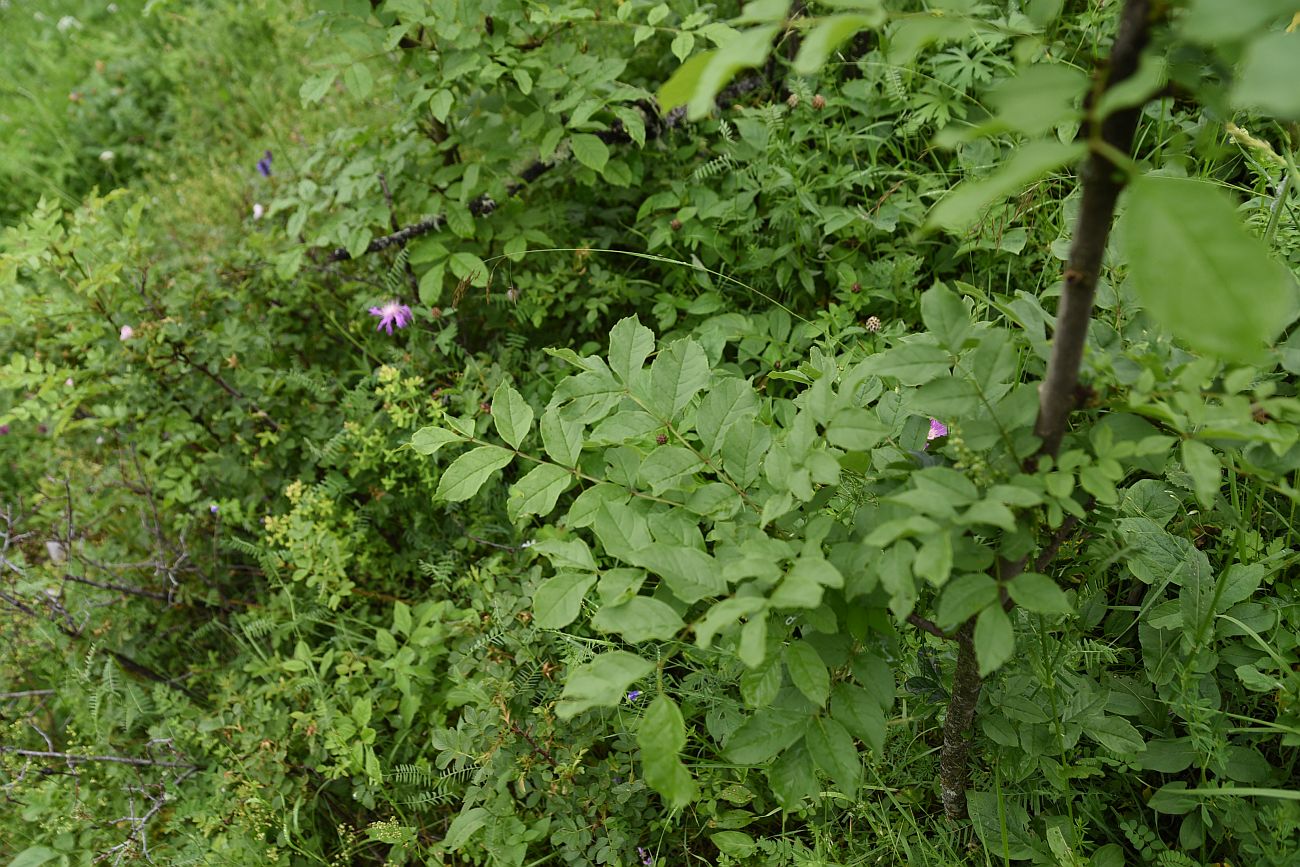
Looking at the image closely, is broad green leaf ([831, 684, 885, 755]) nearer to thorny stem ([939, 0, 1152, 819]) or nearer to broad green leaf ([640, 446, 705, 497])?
thorny stem ([939, 0, 1152, 819])

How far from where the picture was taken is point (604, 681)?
1.01 meters

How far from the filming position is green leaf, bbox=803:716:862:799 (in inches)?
41.1

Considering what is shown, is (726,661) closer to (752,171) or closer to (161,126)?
(752,171)

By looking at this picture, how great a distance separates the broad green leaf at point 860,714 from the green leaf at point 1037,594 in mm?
238

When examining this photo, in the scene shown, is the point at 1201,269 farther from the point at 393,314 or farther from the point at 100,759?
the point at 100,759

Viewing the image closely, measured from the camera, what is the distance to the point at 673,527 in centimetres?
121

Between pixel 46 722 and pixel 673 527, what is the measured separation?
2417 millimetres

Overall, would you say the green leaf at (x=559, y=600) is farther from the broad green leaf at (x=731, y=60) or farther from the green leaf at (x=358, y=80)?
the green leaf at (x=358, y=80)

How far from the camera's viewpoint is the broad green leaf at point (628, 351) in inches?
51.7

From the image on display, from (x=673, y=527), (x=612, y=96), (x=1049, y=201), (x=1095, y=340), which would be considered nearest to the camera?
(x=1095, y=340)

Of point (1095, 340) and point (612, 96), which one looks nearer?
point (1095, 340)

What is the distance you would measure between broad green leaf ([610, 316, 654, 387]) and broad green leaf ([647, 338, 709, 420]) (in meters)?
0.04

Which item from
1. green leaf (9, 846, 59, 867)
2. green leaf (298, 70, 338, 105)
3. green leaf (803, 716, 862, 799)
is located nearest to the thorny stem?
green leaf (803, 716, 862, 799)

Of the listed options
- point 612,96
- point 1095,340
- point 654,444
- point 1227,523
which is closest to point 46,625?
point 654,444
